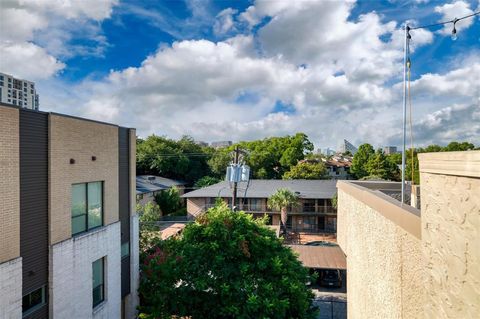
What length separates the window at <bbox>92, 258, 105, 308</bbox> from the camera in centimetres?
1180

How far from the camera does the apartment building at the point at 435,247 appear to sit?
2.62 m

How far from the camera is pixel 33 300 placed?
9.09 metres

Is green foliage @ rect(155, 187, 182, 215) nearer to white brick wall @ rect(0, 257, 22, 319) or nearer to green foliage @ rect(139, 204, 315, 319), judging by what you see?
green foliage @ rect(139, 204, 315, 319)

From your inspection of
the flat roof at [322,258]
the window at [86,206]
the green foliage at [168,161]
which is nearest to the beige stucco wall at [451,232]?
the window at [86,206]

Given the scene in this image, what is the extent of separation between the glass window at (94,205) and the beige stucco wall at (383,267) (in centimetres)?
941

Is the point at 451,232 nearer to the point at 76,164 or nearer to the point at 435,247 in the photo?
the point at 435,247

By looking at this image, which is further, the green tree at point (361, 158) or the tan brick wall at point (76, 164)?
the green tree at point (361, 158)

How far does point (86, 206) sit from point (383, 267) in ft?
33.9

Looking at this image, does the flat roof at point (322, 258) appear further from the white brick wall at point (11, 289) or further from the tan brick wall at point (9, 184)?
the tan brick wall at point (9, 184)

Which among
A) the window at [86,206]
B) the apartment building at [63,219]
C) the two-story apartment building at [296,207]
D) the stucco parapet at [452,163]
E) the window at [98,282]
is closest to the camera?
the stucco parapet at [452,163]

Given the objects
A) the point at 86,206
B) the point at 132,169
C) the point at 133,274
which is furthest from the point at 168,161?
the point at 86,206

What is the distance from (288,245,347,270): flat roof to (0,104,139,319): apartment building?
11188 millimetres

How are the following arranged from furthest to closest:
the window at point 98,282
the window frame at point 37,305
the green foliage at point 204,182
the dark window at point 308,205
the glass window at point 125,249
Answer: the green foliage at point 204,182, the dark window at point 308,205, the glass window at point 125,249, the window at point 98,282, the window frame at point 37,305

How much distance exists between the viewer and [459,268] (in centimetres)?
278
